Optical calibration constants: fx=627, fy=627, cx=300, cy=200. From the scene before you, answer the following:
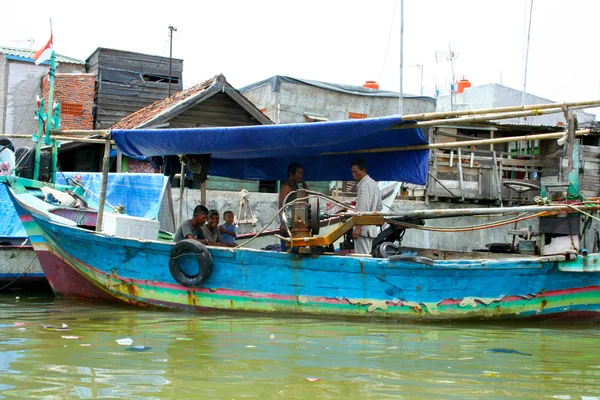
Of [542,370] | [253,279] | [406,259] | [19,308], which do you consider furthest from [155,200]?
[542,370]

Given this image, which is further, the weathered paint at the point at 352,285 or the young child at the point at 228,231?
the young child at the point at 228,231

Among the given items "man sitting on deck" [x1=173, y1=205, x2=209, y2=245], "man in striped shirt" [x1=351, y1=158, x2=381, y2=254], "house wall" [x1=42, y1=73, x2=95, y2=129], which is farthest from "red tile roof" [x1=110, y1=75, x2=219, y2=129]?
"man in striped shirt" [x1=351, y1=158, x2=381, y2=254]

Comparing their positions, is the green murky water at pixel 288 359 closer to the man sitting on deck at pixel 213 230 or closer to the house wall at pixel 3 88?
the man sitting on deck at pixel 213 230

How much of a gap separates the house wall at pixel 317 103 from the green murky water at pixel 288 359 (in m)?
12.3

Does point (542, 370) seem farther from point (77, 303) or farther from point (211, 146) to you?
point (77, 303)

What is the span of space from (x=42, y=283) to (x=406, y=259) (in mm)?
6149

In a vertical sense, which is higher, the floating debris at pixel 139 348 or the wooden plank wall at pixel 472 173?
the wooden plank wall at pixel 472 173

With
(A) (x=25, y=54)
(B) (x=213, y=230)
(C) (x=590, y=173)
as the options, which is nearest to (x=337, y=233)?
(B) (x=213, y=230)

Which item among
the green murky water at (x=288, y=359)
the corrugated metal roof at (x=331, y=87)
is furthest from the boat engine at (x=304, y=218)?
the corrugated metal roof at (x=331, y=87)

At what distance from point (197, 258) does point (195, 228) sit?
893 millimetres

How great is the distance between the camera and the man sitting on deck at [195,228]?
7.19 metres

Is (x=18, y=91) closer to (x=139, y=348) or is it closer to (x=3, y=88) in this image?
(x=3, y=88)

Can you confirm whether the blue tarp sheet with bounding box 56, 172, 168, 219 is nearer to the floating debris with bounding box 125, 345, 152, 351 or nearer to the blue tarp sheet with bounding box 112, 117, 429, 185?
the blue tarp sheet with bounding box 112, 117, 429, 185

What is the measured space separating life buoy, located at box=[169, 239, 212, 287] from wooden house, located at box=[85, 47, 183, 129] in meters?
11.0
